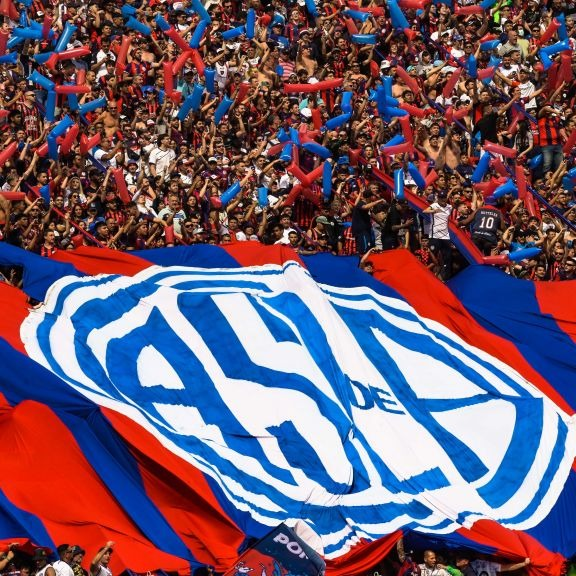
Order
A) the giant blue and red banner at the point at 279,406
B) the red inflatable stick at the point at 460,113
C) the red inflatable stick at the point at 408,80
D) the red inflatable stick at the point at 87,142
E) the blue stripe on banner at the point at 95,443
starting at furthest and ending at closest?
1. the red inflatable stick at the point at 408,80
2. the red inflatable stick at the point at 460,113
3. the red inflatable stick at the point at 87,142
4. the giant blue and red banner at the point at 279,406
5. the blue stripe on banner at the point at 95,443

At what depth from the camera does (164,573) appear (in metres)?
22.8

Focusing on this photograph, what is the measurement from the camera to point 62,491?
23078mm

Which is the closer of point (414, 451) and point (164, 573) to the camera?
point (164, 573)

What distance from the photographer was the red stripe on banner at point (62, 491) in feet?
74.5

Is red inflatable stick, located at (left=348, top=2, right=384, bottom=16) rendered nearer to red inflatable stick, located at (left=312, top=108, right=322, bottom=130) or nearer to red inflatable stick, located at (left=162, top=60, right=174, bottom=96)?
red inflatable stick, located at (left=312, top=108, right=322, bottom=130)

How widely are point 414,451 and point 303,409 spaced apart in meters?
1.34

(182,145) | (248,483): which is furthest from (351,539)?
(182,145)

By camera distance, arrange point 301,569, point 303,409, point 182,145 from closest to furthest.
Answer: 1. point 301,569
2. point 303,409
3. point 182,145

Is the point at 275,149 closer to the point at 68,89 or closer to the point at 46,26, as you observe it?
the point at 68,89

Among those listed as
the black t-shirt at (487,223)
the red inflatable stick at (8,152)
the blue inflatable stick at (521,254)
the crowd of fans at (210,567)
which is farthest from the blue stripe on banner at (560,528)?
the red inflatable stick at (8,152)

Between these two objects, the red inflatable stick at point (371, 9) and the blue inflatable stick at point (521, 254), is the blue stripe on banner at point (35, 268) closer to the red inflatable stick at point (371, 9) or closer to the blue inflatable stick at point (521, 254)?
the blue inflatable stick at point (521, 254)

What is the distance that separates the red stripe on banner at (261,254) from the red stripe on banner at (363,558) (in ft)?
16.0

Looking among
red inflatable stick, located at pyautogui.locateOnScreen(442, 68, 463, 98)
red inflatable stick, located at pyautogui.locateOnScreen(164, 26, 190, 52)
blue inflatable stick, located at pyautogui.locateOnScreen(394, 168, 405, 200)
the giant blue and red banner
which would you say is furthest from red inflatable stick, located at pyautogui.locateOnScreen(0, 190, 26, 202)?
red inflatable stick, located at pyautogui.locateOnScreen(442, 68, 463, 98)

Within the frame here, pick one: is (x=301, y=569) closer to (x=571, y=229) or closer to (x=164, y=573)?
(x=164, y=573)
